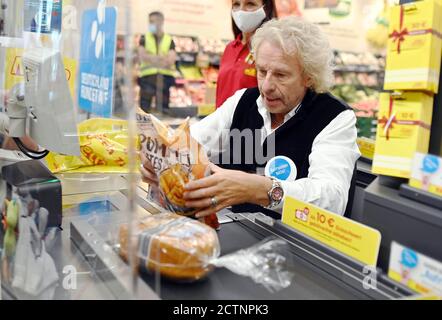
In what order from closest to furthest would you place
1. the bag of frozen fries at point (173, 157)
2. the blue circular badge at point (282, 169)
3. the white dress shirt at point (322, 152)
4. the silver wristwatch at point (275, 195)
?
1. the bag of frozen fries at point (173, 157)
2. the silver wristwatch at point (275, 195)
3. the white dress shirt at point (322, 152)
4. the blue circular badge at point (282, 169)

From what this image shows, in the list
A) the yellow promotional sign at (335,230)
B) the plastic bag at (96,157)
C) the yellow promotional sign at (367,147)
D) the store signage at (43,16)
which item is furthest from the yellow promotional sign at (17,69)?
the yellow promotional sign at (367,147)

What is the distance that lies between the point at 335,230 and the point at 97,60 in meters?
0.80

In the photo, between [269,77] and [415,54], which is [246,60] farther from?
[415,54]

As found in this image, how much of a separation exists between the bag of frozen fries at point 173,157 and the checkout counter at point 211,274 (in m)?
0.14

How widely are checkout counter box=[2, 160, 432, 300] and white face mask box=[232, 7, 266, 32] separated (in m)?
1.66

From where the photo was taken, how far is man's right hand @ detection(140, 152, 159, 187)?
1185 mm

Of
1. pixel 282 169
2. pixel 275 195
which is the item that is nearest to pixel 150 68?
pixel 275 195

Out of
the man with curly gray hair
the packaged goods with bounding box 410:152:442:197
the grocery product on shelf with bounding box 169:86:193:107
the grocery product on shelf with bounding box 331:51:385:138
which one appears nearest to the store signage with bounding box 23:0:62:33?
the man with curly gray hair

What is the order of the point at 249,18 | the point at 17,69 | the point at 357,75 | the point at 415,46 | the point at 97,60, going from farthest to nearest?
the point at 357,75 < the point at 249,18 < the point at 17,69 < the point at 97,60 < the point at 415,46

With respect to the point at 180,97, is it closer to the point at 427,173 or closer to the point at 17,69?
the point at 17,69

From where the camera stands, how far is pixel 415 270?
852 millimetres

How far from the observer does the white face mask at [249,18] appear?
2598mm

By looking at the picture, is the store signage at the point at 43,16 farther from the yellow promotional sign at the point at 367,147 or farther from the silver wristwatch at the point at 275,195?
the yellow promotional sign at the point at 367,147

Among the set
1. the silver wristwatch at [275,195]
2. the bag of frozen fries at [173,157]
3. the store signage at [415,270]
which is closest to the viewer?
the store signage at [415,270]
